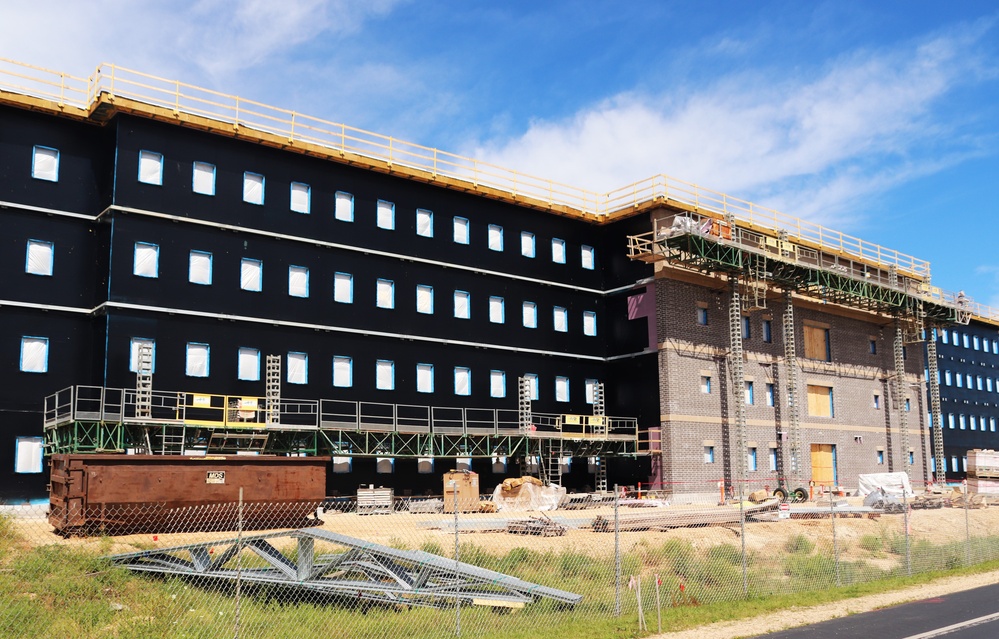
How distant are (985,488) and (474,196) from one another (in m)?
29.8

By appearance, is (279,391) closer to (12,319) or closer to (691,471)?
(12,319)

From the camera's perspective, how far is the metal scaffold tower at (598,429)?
44.4 m

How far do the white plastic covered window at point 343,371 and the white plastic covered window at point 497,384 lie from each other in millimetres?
7272

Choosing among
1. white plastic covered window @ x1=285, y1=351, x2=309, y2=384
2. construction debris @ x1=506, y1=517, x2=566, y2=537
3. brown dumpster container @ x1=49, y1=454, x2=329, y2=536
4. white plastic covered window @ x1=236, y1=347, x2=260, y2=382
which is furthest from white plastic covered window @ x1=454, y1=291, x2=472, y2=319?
construction debris @ x1=506, y1=517, x2=566, y2=537

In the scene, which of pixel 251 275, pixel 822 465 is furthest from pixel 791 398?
pixel 251 275

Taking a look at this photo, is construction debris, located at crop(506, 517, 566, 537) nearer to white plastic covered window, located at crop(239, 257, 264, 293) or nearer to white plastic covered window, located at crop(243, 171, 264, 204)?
white plastic covered window, located at crop(239, 257, 264, 293)

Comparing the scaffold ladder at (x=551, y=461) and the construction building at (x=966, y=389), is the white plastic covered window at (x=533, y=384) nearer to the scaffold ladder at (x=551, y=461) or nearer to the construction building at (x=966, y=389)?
the scaffold ladder at (x=551, y=461)

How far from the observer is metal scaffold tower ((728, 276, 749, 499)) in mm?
44250

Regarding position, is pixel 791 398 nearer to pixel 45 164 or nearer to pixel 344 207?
pixel 344 207

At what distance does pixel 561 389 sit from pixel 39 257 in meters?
23.7

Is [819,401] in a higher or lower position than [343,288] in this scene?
lower

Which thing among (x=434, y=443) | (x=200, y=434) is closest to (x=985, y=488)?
(x=434, y=443)

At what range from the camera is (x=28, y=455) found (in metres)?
31.8

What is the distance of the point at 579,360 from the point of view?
46.0m
